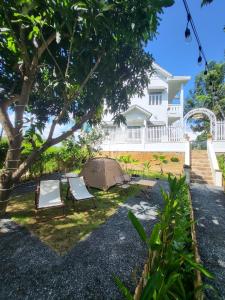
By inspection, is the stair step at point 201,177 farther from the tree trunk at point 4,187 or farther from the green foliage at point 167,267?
the tree trunk at point 4,187

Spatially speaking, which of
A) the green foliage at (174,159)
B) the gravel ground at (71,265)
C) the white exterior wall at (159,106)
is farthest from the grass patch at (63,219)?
the white exterior wall at (159,106)

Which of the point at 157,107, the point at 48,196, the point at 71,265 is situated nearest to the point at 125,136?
the point at 157,107

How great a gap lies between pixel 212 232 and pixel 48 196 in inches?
200

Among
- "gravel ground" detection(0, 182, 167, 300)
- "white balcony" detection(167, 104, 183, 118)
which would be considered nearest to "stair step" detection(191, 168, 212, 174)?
Result: "gravel ground" detection(0, 182, 167, 300)

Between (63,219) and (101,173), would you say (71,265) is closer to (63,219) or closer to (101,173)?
(63,219)

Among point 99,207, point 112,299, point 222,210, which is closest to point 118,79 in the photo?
point 99,207

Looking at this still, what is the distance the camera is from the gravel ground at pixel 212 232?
3.67m

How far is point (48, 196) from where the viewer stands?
6.35 metres

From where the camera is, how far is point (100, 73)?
23.2 feet

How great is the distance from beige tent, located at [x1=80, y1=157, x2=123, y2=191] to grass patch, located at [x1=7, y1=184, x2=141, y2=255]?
1238mm

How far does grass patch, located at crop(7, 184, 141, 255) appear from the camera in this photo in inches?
186

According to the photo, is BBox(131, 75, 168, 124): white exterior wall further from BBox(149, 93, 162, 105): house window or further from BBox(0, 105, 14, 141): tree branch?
BBox(0, 105, 14, 141): tree branch

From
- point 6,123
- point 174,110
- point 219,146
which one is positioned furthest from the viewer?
point 174,110

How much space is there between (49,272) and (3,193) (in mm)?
3113
